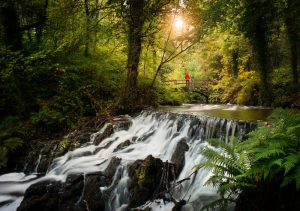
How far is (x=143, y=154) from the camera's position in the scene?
344 inches

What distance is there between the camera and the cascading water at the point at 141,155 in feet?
22.4

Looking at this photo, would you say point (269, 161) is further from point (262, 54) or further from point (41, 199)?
point (262, 54)

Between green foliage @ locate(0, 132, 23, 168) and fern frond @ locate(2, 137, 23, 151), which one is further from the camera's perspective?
fern frond @ locate(2, 137, 23, 151)

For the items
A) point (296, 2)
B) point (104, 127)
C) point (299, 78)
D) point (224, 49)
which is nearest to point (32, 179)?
point (104, 127)

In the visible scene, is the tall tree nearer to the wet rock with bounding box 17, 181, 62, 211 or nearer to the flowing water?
the flowing water

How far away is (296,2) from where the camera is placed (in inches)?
362

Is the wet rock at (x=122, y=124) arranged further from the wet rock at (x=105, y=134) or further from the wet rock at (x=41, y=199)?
the wet rock at (x=41, y=199)

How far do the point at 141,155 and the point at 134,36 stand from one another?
594 centimetres

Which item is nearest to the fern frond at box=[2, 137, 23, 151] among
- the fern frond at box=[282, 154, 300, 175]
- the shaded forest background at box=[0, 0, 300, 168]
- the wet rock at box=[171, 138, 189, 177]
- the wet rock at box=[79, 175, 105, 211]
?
the shaded forest background at box=[0, 0, 300, 168]

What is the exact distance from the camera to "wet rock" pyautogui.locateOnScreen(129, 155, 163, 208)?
6.62m

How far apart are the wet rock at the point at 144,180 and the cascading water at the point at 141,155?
0.26 metres

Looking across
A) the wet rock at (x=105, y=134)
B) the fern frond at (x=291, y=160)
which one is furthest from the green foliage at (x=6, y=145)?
the fern frond at (x=291, y=160)

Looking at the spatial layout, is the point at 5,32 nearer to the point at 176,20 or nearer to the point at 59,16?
the point at 59,16

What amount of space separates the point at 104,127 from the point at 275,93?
821 centimetres
